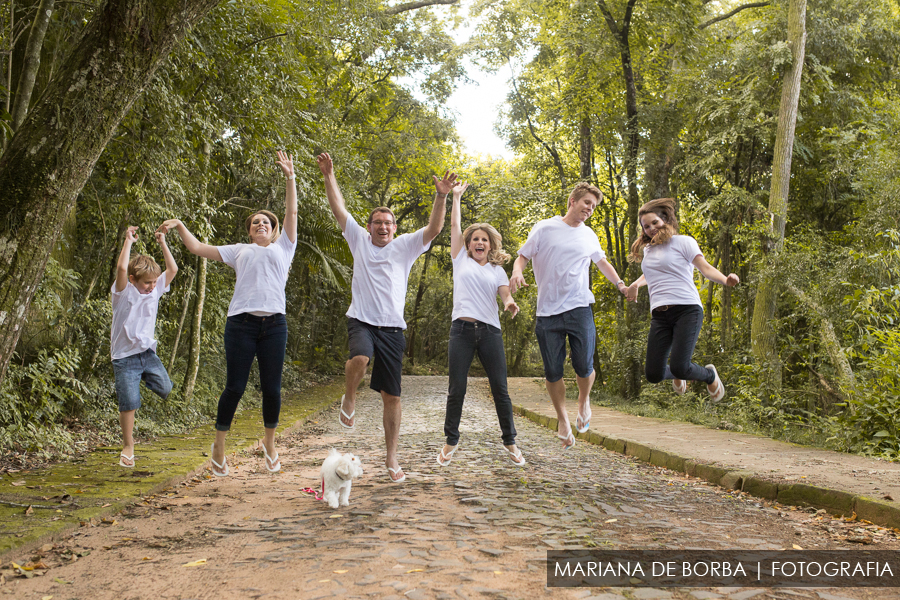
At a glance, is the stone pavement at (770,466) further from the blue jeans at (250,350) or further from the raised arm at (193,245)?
the raised arm at (193,245)

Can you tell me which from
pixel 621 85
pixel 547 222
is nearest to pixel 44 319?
pixel 547 222

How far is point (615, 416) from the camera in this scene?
12.7m

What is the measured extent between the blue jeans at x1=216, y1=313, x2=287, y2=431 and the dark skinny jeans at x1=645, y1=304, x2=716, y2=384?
132 inches

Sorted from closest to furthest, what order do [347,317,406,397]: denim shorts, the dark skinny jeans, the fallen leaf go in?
the fallen leaf, [347,317,406,397]: denim shorts, the dark skinny jeans

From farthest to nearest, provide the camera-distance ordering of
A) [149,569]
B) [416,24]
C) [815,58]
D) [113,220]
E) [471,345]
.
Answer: [416,24] < [815,58] < [113,220] < [471,345] < [149,569]

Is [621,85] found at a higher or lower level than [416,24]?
lower

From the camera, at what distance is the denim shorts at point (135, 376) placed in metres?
6.05

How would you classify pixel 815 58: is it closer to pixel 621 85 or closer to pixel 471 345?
pixel 621 85

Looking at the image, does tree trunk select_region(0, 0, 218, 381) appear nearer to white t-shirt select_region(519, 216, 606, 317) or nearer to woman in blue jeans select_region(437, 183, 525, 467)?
woman in blue jeans select_region(437, 183, 525, 467)

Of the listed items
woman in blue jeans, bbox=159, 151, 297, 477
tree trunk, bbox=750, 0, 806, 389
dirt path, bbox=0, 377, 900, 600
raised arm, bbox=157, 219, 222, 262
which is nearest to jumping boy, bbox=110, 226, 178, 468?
raised arm, bbox=157, 219, 222, 262

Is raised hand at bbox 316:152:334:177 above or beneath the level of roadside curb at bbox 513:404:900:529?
above

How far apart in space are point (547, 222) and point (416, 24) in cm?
1764

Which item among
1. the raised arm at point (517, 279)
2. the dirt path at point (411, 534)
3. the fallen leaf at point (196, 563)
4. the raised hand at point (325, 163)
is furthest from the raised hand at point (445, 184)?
the fallen leaf at point (196, 563)

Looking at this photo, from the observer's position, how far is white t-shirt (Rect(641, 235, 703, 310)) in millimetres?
6305
